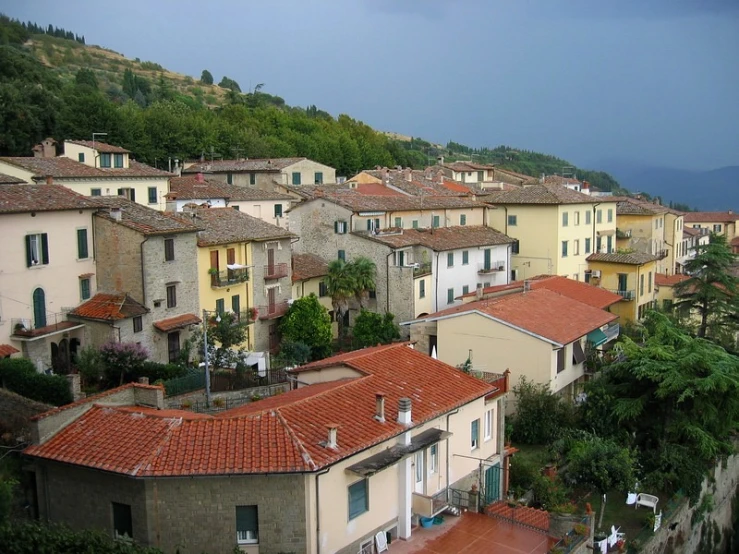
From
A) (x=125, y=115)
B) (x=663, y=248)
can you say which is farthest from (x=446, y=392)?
(x=125, y=115)

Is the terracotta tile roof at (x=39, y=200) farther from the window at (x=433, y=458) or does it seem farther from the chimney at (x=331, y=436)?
the window at (x=433, y=458)

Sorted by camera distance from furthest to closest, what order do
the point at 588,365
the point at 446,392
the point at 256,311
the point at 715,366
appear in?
1. the point at 256,311
2. the point at 588,365
3. the point at 715,366
4. the point at 446,392

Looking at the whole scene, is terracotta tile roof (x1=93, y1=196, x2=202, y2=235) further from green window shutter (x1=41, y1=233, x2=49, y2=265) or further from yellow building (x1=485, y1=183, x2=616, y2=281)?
yellow building (x1=485, y1=183, x2=616, y2=281)

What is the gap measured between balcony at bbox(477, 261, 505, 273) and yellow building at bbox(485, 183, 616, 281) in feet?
10.2

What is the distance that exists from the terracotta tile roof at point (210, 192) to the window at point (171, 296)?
18.4m

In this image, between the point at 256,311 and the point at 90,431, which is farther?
the point at 256,311

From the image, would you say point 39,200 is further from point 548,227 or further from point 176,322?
point 548,227

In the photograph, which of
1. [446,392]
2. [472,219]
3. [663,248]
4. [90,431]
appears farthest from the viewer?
[663,248]

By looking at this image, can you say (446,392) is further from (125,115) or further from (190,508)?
(125,115)

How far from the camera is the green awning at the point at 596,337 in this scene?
Answer: 34125mm

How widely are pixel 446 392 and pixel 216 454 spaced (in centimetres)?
730

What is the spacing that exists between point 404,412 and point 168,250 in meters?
17.1

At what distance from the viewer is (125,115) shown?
71250mm

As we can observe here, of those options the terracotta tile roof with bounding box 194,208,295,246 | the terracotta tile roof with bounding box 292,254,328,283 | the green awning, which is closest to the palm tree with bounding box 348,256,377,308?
the terracotta tile roof with bounding box 292,254,328,283
